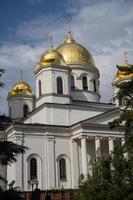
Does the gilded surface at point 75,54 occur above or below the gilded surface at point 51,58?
above

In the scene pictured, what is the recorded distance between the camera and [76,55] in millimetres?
51469

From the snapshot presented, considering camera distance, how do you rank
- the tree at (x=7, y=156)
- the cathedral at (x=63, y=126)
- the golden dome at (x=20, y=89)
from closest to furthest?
the tree at (x=7, y=156) → the cathedral at (x=63, y=126) → the golden dome at (x=20, y=89)

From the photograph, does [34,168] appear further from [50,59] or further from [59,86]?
[50,59]

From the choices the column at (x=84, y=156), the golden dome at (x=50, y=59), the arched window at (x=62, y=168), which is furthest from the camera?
the golden dome at (x=50, y=59)

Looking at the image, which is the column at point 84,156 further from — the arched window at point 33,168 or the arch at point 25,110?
the arch at point 25,110

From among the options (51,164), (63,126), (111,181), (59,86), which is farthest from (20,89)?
(111,181)

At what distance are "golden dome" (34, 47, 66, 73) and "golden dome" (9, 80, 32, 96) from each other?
25.3 feet

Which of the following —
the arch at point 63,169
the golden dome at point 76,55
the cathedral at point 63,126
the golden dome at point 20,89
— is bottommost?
the arch at point 63,169

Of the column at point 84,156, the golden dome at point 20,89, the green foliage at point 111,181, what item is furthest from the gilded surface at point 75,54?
the green foliage at point 111,181

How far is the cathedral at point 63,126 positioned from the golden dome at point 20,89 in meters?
4.35

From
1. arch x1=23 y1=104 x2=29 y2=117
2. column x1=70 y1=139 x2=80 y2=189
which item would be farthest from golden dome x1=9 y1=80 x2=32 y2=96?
column x1=70 y1=139 x2=80 y2=189

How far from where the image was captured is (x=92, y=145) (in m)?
44.6

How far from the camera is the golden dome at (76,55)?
5106cm

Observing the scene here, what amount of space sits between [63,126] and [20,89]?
13.7 metres
